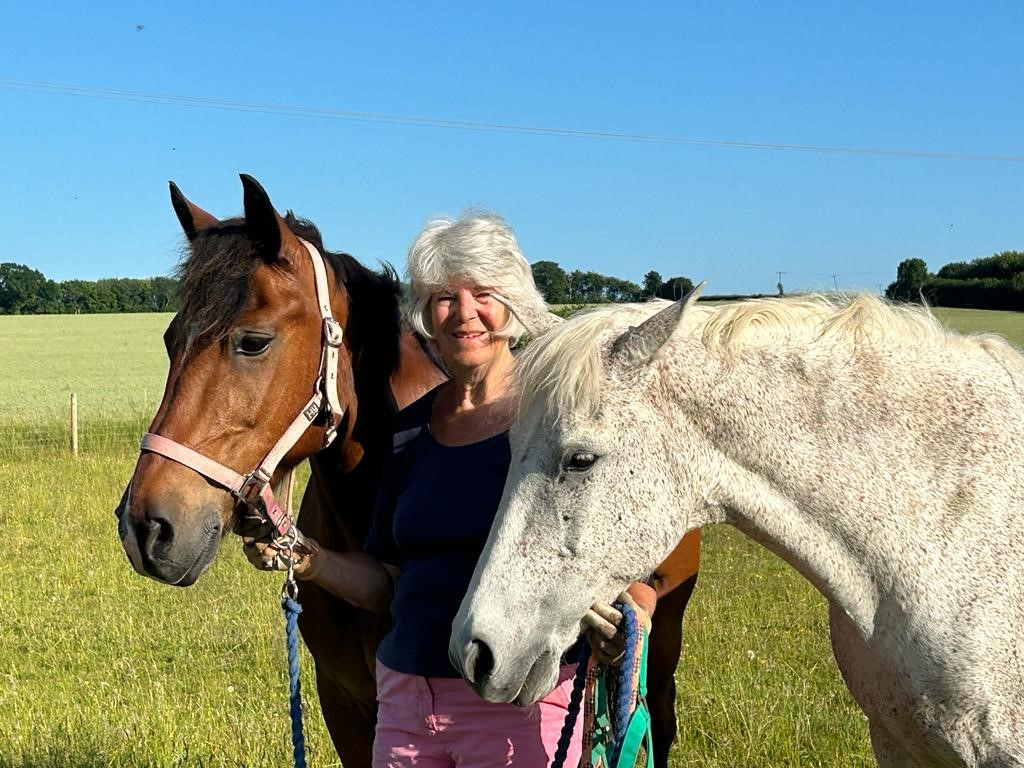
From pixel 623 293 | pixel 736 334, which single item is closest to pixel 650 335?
pixel 736 334

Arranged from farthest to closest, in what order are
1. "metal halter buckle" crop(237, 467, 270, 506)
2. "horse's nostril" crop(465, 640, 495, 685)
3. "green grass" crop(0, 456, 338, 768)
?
1. "green grass" crop(0, 456, 338, 768)
2. "metal halter buckle" crop(237, 467, 270, 506)
3. "horse's nostril" crop(465, 640, 495, 685)

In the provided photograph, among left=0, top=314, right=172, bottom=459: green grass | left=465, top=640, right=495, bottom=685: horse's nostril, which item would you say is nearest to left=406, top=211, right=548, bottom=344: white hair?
left=465, top=640, right=495, bottom=685: horse's nostril

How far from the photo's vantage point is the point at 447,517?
256 centimetres

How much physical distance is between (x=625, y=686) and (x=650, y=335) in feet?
2.84

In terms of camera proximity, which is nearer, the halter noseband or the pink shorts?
the pink shorts

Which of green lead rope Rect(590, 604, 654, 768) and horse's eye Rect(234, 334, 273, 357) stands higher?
horse's eye Rect(234, 334, 273, 357)

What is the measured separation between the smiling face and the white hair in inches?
1.0

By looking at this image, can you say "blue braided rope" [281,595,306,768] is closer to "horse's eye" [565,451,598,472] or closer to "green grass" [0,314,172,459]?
"horse's eye" [565,451,598,472]

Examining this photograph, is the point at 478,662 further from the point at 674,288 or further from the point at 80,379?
the point at 80,379

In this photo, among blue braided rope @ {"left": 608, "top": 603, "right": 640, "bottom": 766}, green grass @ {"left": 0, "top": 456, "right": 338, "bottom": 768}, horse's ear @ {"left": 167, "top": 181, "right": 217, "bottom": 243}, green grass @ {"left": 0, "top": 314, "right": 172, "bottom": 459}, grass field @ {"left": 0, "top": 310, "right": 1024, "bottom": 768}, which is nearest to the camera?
blue braided rope @ {"left": 608, "top": 603, "right": 640, "bottom": 766}

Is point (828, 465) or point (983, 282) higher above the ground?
point (983, 282)

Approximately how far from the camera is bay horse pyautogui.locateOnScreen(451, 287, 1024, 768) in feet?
7.01

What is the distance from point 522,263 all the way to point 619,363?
739mm

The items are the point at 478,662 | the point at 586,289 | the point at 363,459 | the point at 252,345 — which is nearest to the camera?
the point at 478,662
